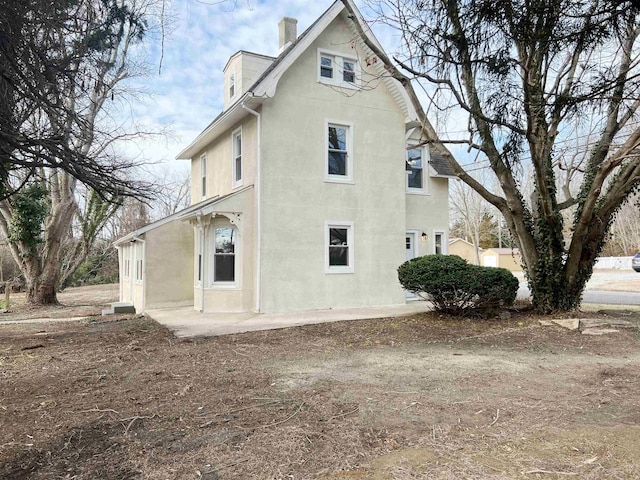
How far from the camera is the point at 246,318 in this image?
405 inches

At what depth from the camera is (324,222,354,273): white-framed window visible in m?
11.8

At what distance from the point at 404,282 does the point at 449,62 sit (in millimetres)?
4948

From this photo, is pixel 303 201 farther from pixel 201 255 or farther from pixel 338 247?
pixel 201 255

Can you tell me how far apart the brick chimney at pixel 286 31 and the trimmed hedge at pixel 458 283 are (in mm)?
9593

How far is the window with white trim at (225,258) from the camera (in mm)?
11508

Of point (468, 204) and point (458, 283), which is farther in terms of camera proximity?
point (468, 204)

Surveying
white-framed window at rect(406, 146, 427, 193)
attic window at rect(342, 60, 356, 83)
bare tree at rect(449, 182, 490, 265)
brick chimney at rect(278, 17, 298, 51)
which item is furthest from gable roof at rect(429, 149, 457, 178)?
bare tree at rect(449, 182, 490, 265)

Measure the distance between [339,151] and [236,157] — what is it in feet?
9.84

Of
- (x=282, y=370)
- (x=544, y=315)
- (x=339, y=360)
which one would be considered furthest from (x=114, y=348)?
(x=544, y=315)

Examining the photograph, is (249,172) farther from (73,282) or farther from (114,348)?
(73,282)

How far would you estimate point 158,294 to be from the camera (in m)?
13.2

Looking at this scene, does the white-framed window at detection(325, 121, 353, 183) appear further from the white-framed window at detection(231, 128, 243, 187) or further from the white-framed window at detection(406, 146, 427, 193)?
the white-framed window at detection(406, 146, 427, 193)

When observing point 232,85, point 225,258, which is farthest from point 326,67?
point 225,258

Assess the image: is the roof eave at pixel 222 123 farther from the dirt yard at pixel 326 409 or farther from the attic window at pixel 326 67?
the dirt yard at pixel 326 409
